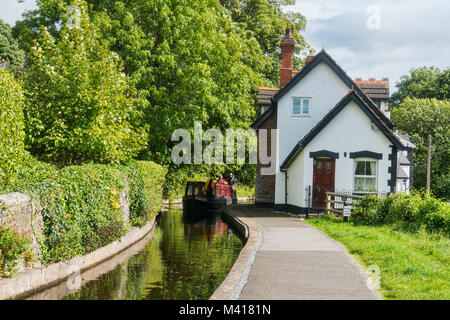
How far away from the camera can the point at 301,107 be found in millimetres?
27125

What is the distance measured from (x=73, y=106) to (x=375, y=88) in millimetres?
17370

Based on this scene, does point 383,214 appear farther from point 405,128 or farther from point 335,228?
point 405,128

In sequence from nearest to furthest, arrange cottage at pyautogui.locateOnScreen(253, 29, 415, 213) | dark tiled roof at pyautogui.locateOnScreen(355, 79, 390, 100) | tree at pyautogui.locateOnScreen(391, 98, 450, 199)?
cottage at pyautogui.locateOnScreen(253, 29, 415, 213) < dark tiled roof at pyautogui.locateOnScreen(355, 79, 390, 100) < tree at pyautogui.locateOnScreen(391, 98, 450, 199)

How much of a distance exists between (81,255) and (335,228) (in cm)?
929

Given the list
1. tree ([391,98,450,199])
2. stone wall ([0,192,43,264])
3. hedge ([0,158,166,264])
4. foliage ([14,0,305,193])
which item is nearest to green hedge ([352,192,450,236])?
hedge ([0,158,166,264])

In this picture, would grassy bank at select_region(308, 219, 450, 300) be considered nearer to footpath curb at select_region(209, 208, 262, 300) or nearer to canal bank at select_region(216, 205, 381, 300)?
canal bank at select_region(216, 205, 381, 300)

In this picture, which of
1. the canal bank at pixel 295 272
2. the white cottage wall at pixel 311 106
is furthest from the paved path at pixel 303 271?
the white cottage wall at pixel 311 106

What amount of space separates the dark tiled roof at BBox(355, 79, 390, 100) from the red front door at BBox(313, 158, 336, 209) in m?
5.96

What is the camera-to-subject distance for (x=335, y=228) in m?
18.2

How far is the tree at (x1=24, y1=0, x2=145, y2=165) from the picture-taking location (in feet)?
58.5

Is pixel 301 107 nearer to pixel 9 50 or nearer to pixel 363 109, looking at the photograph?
pixel 363 109

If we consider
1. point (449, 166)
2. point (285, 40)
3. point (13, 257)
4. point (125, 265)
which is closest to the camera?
point (13, 257)
